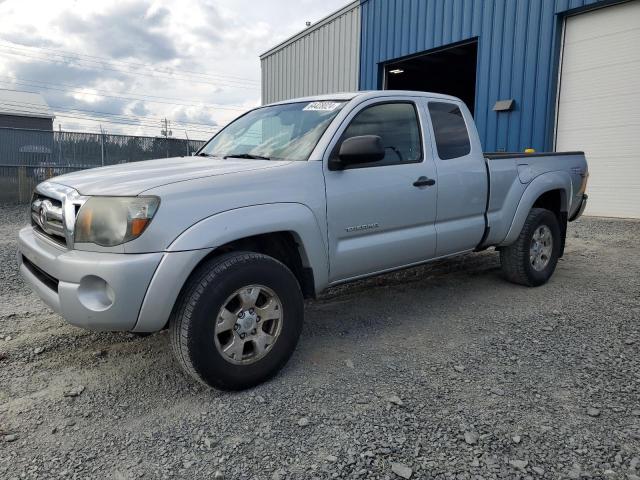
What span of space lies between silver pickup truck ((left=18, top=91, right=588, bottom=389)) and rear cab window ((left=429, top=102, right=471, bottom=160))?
14 mm

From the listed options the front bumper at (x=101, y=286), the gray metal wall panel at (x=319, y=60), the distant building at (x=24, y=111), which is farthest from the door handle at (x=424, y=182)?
the distant building at (x=24, y=111)

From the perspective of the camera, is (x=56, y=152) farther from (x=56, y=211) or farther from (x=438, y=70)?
(x=56, y=211)

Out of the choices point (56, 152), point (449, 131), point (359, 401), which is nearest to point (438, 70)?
point (56, 152)

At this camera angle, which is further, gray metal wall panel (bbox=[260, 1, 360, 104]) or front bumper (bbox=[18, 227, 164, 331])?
gray metal wall panel (bbox=[260, 1, 360, 104])

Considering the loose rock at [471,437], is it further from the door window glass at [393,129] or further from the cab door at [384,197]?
the door window glass at [393,129]

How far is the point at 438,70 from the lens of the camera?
16281 millimetres

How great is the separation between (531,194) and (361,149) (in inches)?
96.2

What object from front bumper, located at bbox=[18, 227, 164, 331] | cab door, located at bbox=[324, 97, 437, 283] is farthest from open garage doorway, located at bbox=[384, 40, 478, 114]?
front bumper, located at bbox=[18, 227, 164, 331]

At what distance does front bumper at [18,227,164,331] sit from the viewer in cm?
256

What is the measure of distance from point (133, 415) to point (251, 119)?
2644 millimetres

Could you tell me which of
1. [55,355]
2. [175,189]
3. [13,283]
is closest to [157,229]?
[175,189]

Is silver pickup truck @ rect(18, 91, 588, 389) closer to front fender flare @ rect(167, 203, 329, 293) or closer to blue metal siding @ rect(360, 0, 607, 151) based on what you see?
front fender flare @ rect(167, 203, 329, 293)

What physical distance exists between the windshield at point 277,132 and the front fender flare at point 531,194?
2.17m

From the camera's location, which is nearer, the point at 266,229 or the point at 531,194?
the point at 266,229
